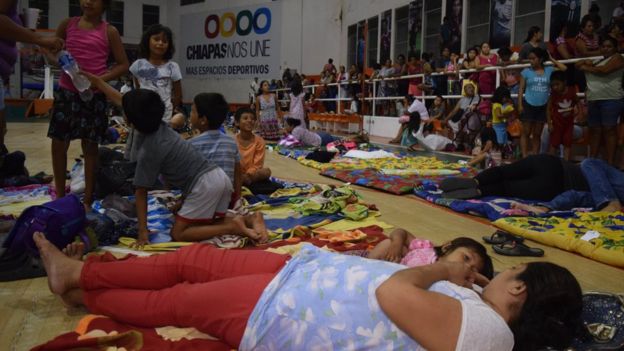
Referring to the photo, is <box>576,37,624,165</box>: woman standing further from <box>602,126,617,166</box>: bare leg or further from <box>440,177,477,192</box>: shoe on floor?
<box>440,177,477,192</box>: shoe on floor

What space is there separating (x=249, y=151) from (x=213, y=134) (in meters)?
1.25

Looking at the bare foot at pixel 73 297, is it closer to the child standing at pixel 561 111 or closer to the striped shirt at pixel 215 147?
the striped shirt at pixel 215 147

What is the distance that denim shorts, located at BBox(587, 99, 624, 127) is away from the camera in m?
6.18

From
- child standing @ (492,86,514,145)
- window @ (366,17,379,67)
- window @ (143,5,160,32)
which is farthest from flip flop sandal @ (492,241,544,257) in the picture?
window @ (143,5,160,32)

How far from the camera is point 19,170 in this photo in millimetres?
5051

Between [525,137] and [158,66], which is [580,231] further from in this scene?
[525,137]

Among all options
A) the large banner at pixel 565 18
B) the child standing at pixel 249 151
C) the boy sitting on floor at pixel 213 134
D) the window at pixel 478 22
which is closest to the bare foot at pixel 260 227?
the boy sitting on floor at pixel 213 134

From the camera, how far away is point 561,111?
6641mm

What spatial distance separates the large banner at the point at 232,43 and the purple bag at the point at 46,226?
1999cm

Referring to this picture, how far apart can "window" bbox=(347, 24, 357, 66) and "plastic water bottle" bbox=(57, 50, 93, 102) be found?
50.8ft

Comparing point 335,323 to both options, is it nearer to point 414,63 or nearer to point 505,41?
point 505,41

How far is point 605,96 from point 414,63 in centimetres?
600

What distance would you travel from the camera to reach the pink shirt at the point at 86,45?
347 cm

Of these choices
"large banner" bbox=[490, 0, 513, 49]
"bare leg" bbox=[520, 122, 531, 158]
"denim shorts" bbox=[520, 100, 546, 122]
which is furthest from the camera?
"large banner" bbox=[490, 0, 513, 49]
